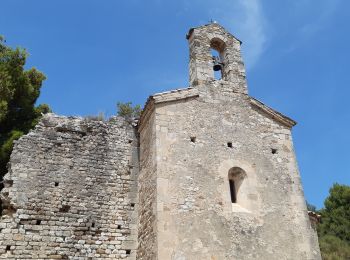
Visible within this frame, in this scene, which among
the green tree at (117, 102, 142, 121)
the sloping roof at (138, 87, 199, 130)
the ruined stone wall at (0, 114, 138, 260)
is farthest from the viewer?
the green tree at (117, 102, 142, 121)

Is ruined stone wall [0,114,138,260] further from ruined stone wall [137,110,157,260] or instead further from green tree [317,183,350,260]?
green tree [317,183,350,260]

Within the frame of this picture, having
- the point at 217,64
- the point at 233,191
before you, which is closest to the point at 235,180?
the point at 233,191

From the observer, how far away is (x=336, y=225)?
25.9m

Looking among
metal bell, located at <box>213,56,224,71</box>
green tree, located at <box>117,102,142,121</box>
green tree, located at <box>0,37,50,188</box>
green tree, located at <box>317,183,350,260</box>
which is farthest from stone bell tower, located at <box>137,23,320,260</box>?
green tree, located at <box>317,183,350,260</box>

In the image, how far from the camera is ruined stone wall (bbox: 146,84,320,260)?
8.39 meters

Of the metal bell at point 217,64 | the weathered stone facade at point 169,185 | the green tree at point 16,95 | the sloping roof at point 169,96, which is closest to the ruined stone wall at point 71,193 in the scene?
the weathered stone facade at point 169,185

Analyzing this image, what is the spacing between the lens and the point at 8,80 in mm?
12070

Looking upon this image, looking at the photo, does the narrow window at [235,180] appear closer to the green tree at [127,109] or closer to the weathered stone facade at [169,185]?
the weathered stone facade at [169,185]

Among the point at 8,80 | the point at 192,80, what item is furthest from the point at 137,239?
the point at 8,80

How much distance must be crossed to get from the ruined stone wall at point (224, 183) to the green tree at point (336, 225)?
15400 millimetres

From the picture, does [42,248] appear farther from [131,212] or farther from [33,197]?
[131,212]

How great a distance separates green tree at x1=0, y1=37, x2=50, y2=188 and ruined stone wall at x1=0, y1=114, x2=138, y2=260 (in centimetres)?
221

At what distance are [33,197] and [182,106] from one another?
3.95 m

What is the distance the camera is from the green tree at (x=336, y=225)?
77.5 ft
